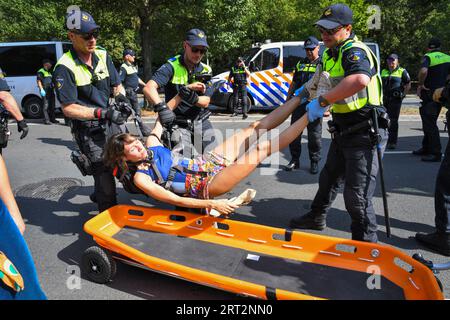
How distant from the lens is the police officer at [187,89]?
3.49 m

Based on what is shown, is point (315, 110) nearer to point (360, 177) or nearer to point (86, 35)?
point (360, 177)

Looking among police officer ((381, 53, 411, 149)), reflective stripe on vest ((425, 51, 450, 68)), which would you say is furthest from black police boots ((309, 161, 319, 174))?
reflective stripe on vest ((425, 51, 450, 68))

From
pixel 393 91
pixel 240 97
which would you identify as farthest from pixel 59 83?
pixel 240 97

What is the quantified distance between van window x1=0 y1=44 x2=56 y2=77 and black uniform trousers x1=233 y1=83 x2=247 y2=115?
17.6ft

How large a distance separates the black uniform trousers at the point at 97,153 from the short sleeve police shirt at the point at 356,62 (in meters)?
2.14

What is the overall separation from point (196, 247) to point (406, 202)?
2872 mm

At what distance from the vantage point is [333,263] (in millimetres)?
2490

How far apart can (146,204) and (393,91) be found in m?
5.09

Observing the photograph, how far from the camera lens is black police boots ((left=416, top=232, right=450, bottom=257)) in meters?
3.11

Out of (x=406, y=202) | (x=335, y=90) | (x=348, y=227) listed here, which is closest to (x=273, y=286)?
(x=335, y=90)

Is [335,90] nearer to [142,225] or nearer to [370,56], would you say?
[370,56]

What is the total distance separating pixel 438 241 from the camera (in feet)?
10.4

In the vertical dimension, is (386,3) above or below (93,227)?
above

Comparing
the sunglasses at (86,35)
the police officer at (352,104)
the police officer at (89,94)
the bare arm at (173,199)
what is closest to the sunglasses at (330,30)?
the police officer at (352,104)
